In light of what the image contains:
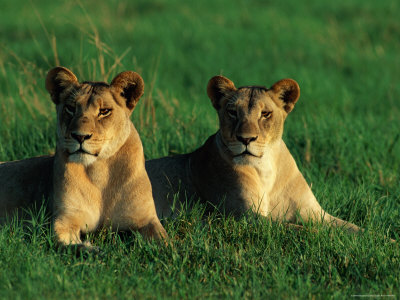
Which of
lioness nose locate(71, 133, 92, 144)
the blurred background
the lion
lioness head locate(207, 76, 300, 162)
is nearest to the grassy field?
the blurred background

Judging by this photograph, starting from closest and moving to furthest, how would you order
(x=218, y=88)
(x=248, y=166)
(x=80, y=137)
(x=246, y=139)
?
(x=80, y=137), (x=246, y=139), (x=248, y=166), (x=218, y=88)

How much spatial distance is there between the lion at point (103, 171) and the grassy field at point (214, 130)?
0.45ft

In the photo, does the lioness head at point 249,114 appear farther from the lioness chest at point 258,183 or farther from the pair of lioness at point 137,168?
the lioness chest at point 258,183

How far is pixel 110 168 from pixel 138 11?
1081cm

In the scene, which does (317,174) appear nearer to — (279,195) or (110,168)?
(279,195)

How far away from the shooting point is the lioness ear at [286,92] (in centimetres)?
485

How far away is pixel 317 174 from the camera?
609cm

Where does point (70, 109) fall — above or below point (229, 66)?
above

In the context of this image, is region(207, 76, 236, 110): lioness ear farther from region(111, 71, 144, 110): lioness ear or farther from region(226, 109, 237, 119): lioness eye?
region(111, 71, 144, 110): lioness ear

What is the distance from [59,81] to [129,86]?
1.47 feet

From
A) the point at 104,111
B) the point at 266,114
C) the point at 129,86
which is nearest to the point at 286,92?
the point at 266,114

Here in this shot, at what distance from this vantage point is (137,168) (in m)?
4.41

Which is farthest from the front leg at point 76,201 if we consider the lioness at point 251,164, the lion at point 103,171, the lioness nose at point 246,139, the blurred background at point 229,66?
the blurred background at point 229,66

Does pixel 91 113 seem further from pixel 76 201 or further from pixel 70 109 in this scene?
pixel 76 201
